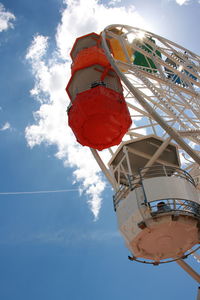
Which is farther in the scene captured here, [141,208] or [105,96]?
[105,96]

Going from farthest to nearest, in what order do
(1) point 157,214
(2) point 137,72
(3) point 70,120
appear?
(3) point 70,120
(2) point 137,72
(1) point 157,214

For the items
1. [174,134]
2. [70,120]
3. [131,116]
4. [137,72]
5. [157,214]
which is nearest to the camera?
[174,134]

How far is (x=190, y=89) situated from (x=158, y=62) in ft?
9.85

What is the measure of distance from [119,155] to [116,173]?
4.26 feet

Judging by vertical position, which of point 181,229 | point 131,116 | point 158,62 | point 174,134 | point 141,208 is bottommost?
point 181,229

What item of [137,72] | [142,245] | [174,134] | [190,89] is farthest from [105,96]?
[142,245]

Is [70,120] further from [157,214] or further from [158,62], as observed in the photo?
[157,214]

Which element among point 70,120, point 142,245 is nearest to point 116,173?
point 70,120

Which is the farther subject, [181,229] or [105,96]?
[105,96]

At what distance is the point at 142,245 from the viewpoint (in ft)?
50.3

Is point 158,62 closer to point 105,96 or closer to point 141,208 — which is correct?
point 105,96

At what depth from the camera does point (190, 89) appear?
858 inches

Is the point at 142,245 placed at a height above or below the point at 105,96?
below

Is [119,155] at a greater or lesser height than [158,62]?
lesser
